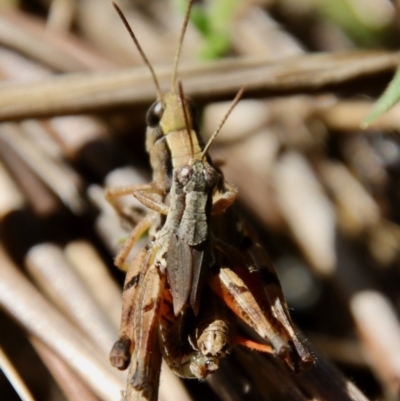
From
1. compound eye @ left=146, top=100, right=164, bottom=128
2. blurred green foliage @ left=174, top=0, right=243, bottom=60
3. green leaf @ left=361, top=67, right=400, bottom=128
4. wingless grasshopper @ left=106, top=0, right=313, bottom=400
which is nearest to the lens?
wingless grasshopper @ left=106, top=0, right=313, bottom=400

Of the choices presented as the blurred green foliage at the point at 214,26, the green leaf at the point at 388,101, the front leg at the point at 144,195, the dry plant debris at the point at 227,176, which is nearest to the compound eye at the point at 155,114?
the front leg at the point at 144,195

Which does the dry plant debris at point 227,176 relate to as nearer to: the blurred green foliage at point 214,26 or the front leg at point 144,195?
the front leg at point 144,195

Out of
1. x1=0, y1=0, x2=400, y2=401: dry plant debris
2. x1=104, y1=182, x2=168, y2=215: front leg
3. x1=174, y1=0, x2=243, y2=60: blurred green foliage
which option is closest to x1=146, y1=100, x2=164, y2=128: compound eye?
x1=104, y1=182, x2=168, y2=215: front leg

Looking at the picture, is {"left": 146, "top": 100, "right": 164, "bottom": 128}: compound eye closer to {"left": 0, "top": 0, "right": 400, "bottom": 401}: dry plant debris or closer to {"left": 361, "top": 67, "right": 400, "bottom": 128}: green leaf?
{"left": 0, "top": 0, "right": 400, "bottom": 401}: dry plant debris

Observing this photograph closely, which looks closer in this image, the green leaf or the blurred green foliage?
the green leaf

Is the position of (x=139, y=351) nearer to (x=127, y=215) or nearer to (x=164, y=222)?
(x=164, y=222)

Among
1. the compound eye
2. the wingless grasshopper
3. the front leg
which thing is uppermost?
the compound eye

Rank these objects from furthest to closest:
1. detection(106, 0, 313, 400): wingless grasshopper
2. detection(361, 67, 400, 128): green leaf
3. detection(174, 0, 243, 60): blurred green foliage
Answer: detection(174, 0, 243, 60): blurred green foliage < detection(361, 67, 400, 128): green leaf < detection(106, 0, 313, 400): wingless grasshopper

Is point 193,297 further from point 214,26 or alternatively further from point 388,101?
point 214,26

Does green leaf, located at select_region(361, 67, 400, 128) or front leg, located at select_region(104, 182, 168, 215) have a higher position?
front leg, located at select_region(104, 182, 168, 215)
